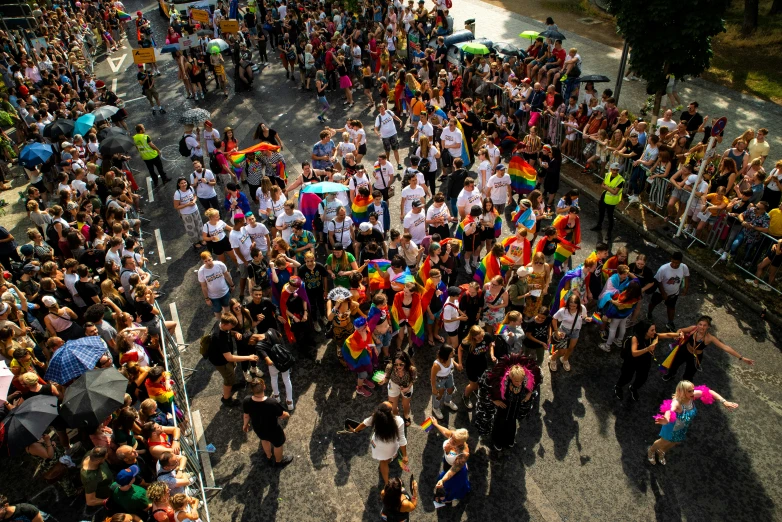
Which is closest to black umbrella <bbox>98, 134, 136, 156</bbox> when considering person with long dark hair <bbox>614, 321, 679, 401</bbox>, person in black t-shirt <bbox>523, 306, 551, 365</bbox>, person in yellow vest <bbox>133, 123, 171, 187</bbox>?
person in yellow vest <bbox>133, 123, 171, 187</bbox>

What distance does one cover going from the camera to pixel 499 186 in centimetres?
1153

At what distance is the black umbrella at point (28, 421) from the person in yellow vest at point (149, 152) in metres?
8.53

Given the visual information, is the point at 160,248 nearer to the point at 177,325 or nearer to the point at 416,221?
the point at 177,325

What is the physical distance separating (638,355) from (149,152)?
12418 mm

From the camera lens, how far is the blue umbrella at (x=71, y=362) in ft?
24.6

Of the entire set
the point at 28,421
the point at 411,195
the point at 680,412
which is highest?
the point at 411,195

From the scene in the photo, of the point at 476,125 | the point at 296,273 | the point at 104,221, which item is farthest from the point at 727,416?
the point at 104,221

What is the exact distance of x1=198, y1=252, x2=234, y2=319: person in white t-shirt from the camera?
9492 millimetres

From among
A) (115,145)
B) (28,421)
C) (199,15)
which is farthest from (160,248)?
(199,15)

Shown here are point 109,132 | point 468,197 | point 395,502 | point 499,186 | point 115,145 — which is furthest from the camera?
point 109,132

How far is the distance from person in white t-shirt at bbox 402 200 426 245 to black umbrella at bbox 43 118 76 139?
10663 millimetres

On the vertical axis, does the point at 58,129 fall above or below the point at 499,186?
below

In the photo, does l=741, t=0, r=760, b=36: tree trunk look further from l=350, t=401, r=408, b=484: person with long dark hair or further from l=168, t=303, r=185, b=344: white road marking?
l=168, t=303, r=185, b=344: white road marking

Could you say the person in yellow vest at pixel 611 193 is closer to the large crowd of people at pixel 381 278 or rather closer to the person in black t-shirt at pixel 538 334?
the large crowd of people at pixel 381 278
